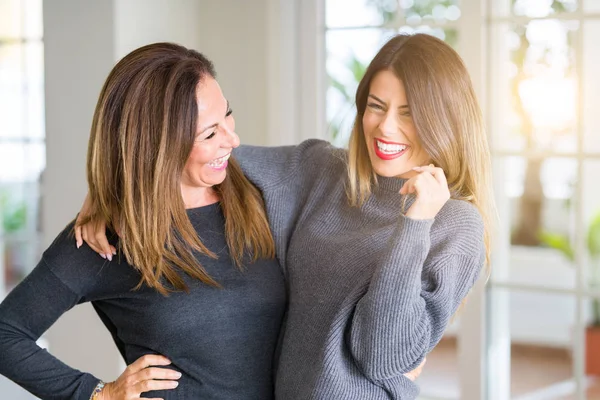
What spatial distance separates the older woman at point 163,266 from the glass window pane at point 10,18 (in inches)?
117

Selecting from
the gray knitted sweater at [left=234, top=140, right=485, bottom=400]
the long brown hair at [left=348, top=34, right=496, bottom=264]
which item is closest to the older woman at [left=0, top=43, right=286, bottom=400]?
the gray knitted sweater at [left=234, top=140, right=485, bottom=400]

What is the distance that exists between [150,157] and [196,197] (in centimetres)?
23

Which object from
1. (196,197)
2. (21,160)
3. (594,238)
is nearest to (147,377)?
(196,197)

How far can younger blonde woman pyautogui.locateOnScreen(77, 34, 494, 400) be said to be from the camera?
1.90 m

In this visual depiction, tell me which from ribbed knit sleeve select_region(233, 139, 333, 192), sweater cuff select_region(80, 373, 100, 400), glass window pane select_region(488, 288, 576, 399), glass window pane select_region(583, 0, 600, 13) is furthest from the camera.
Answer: glass window pane select_region(488, 288, 576, 399)

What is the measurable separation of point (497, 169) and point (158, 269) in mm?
1803

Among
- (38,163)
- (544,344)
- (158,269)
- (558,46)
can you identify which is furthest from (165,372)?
(544,344)

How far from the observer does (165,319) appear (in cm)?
212

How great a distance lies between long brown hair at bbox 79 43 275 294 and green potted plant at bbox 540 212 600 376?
9.36 feet

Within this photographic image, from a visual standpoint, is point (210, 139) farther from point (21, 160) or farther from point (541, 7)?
point (21, 160)

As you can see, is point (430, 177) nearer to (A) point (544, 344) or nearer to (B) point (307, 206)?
(B) point (307, 206)

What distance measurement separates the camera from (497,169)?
3.47 m

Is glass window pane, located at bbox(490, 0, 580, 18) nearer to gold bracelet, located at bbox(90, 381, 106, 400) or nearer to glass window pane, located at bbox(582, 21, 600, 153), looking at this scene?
glass window pane, located at bbox(582, 21, 600, 153)

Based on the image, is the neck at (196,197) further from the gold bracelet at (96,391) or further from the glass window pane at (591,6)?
the glass window pane at (591,6)
